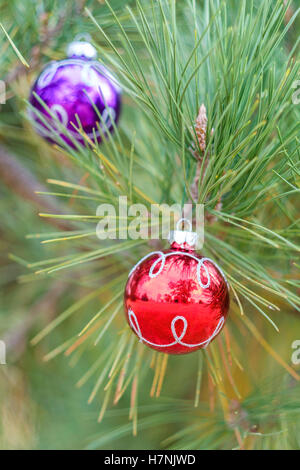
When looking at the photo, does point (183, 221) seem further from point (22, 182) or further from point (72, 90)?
point (22, 182)

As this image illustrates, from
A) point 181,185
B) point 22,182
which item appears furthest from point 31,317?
point 181,185

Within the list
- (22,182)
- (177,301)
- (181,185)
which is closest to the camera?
(177,301)

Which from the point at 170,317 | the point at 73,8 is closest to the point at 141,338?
the point at 170,317

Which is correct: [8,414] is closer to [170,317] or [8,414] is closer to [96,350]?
[96,350]

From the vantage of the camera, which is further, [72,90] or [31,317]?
[31,317]

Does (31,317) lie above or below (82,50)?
below

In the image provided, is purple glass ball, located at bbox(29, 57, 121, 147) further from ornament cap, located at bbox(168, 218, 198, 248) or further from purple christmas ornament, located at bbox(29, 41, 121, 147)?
ornament cap, located at bbox(168, 218, 198, 248)

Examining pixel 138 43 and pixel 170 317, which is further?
pixel 138 43
